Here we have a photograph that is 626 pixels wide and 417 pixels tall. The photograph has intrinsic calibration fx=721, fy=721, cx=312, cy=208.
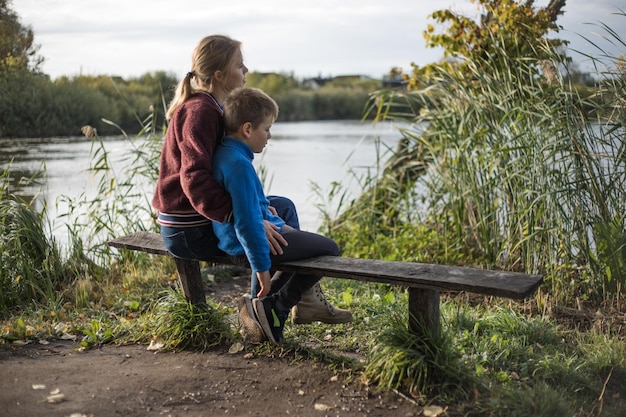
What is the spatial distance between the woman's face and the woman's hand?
0.61 metres

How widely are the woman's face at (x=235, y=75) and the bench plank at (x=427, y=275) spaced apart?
0.79m

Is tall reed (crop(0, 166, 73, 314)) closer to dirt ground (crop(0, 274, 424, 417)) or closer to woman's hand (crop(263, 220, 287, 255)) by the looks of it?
dirt ground (crop(0, 274, 424, 417))

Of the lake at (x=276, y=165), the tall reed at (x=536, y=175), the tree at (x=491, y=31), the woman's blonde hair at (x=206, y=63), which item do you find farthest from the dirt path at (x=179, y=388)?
the tree at (x=491, y=31)

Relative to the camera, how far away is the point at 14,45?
6.90 meters

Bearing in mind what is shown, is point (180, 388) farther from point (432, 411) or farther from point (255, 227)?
point (432, 411)

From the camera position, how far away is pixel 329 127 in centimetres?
1100

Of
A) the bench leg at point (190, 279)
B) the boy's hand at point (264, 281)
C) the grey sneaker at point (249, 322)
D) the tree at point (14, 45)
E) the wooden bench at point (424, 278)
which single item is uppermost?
the tree at point (14, 45)

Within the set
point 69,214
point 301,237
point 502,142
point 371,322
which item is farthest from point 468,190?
point 69,214

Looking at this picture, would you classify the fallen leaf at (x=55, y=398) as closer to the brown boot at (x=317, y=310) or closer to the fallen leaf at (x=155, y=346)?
the fallen leaf at (x=155, y=346)

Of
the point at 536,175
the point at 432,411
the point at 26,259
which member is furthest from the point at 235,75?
the point at 26,259

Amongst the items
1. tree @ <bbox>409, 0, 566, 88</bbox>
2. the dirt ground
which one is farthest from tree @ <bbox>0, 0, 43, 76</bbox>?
the dirt ground

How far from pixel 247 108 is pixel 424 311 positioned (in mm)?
1052

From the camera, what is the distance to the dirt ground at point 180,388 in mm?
2537

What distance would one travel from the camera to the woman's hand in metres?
2.89
